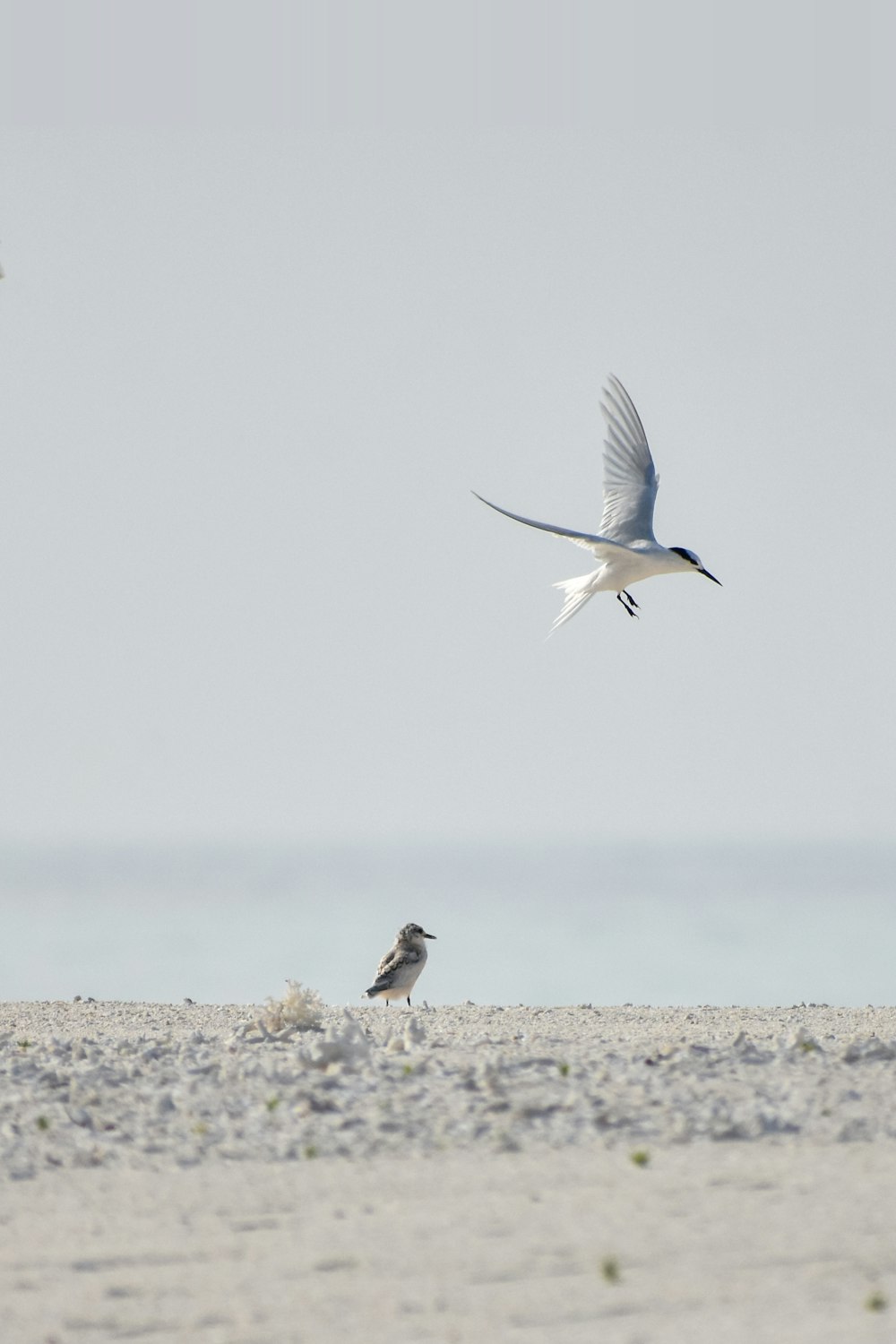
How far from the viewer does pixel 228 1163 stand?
644 cm

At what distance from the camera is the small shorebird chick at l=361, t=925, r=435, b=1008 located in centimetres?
1337

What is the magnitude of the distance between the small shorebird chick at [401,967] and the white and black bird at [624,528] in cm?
338

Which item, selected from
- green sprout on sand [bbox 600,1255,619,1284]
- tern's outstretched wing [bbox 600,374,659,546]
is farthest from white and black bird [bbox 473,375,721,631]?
green sprout on sand [bbox 600,1255,619,1284]

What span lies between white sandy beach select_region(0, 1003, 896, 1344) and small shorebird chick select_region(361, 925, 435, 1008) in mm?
4433

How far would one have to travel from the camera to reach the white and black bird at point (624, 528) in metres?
11.6

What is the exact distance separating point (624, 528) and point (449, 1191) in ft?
23.7

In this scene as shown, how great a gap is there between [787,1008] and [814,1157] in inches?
261

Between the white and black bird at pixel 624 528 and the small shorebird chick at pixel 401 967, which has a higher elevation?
the white and black bird at pixel 624 528

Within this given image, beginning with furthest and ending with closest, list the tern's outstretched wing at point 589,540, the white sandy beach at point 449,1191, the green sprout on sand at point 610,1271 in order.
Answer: the tern's outstretched wing at point 589,540
the green sprout on sand at point 610,1271
the white sandy beach at point 449,1191

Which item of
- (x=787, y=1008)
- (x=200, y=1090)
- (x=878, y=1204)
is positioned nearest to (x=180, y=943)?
(x=787, y=1008)

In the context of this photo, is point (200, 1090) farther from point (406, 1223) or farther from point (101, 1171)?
point (406, 1223)

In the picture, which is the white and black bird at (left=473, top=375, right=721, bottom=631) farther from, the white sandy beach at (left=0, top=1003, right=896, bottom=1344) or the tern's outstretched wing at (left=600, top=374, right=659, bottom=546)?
the white sandy beach at (left=0, top=1003, right=896, bottom=1344)

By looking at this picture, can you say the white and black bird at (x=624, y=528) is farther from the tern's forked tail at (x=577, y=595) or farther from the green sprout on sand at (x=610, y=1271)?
the green sprout on sand at (x=610, y=1271)

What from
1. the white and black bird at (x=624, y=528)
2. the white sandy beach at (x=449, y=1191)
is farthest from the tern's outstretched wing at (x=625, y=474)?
the white sandy beach at (x=449, y=1191)
